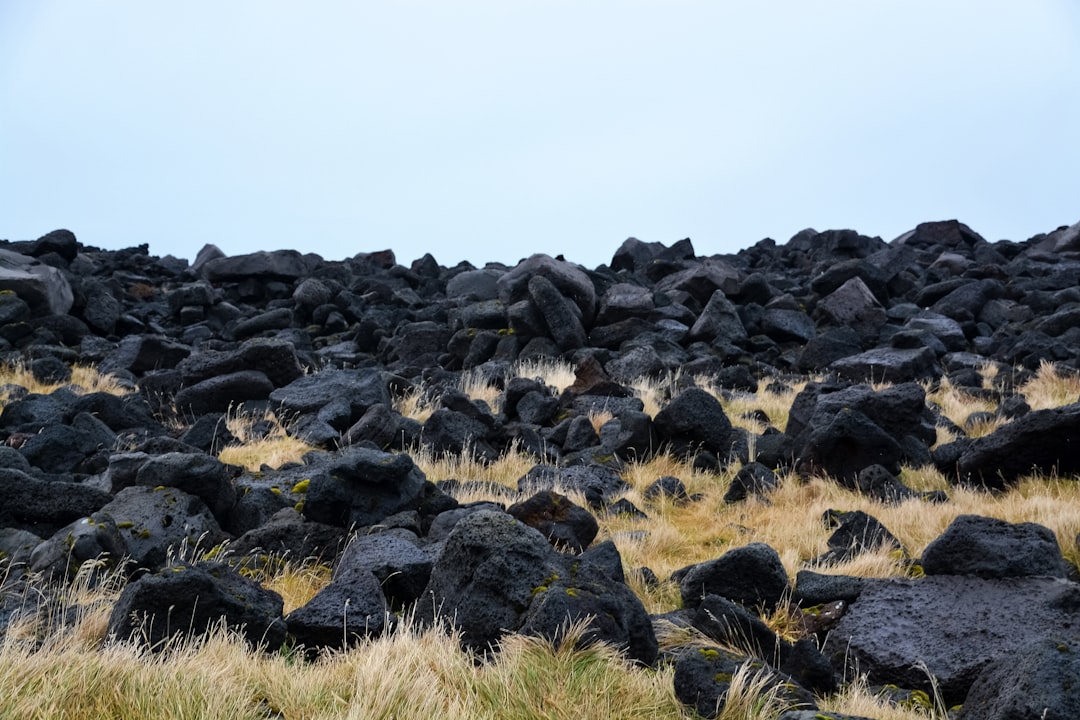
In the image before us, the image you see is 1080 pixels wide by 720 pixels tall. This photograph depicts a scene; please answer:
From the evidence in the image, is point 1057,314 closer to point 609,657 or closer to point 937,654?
point 937,654

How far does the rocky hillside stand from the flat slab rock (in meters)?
0.02

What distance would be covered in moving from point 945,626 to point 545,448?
7032 millimetres

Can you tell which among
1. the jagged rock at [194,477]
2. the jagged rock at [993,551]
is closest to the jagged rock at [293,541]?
the jagged rock at [194,477]

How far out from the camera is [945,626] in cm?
611

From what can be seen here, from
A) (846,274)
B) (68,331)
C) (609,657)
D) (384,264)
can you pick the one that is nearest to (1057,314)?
(846,274)

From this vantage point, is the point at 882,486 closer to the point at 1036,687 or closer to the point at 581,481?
the point at 581,481

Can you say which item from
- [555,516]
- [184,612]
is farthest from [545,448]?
[184,612]

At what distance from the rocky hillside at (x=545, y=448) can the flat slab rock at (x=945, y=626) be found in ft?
0.07

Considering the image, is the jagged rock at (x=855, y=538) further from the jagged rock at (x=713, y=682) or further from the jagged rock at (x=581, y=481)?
the jagged rock at (x=713, y=682)

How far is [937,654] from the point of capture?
5.83 meters

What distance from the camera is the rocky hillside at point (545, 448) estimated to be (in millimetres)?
5609

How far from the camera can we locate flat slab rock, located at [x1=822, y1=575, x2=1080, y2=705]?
5.69m

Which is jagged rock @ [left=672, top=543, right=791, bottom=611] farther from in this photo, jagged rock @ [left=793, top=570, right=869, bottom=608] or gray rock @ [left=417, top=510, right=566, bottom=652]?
gray rock @ [left=417, top=510, right=566, bottom=652]

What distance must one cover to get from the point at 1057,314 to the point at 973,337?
5.95 ft
